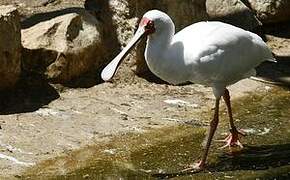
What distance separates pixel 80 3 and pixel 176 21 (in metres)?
1.28

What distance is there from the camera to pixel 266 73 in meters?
8.34

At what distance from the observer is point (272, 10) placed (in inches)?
378

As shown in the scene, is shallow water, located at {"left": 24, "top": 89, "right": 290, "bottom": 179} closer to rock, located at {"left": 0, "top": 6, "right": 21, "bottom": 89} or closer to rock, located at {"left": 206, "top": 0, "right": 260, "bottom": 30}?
rock, located at {"left": 0, "top": 6, "right": 21, "bottom": 89}

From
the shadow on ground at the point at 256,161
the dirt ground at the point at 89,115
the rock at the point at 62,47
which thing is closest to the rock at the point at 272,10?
the dirt ground at the point at 89,115

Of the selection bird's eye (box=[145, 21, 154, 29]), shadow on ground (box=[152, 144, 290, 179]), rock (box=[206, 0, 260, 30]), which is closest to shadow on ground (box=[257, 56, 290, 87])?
rock (box=[206, 0, 260, 30])

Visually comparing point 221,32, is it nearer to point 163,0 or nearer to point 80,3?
point 163,0

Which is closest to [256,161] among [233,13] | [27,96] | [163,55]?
[163,55]

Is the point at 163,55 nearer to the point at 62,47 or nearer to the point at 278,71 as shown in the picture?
the point at 62,47

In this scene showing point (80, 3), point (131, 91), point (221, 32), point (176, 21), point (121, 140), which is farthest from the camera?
point (80, 3)

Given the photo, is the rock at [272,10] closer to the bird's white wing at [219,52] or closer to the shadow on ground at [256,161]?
the bird's white wing at [219,52]

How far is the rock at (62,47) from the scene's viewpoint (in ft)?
24.3

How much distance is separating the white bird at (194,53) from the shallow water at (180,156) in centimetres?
23

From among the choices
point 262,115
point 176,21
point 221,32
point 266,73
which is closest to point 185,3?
point 176,21

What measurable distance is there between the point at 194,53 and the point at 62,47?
2028 mm
